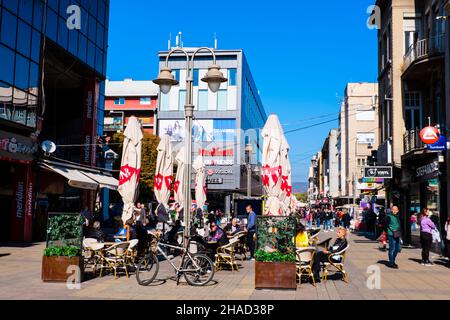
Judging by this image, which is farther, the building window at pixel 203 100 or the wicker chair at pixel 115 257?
the building window at pixel 203 100

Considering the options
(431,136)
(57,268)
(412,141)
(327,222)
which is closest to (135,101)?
(327,222)

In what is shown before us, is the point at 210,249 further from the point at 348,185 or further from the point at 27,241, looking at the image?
the point at 348,185

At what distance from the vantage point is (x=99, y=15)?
30047 mm

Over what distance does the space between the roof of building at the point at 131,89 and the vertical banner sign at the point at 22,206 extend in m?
56.3

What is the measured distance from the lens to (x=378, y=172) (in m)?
23.7

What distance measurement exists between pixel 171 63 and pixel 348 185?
28.1 metres

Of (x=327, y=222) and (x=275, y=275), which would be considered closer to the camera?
(x=275, y=275)

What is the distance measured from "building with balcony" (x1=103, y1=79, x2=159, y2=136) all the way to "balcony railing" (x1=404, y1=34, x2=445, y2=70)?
5649 cm

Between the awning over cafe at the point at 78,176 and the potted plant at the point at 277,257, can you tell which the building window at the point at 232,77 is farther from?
the potted plant at the point at 277,257

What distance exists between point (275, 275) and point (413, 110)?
16620mm

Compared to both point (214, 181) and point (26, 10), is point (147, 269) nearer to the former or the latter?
point (26, 10)

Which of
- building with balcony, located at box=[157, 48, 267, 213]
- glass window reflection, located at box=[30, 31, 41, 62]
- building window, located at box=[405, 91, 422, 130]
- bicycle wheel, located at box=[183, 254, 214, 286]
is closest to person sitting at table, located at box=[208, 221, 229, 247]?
bicycle wheel, located at box=[183, 254, 214, 286]

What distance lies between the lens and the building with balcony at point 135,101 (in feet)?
251

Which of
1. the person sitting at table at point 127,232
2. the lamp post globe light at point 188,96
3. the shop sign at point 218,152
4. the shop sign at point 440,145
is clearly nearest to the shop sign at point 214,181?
the shop sign at point 218,152
